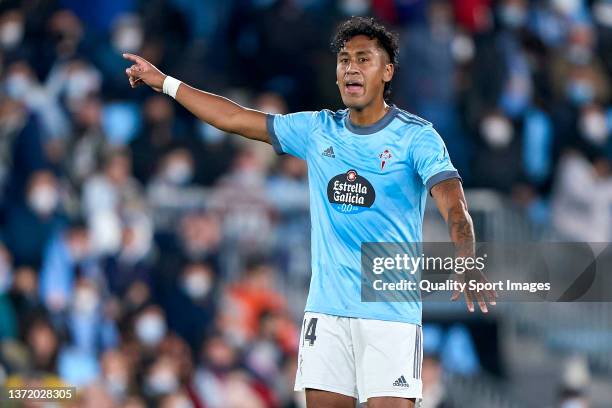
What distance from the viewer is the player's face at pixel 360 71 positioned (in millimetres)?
7352

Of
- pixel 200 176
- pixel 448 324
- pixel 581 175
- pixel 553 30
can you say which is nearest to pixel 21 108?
pixel 200 176

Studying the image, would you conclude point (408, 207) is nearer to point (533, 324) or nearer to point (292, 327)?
point (292, 327)

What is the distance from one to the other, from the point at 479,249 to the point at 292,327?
4.69m

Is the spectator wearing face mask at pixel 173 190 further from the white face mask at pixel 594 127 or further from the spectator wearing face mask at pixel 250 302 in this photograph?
the white face mask at pixel 594 127

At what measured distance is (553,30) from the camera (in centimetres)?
1738

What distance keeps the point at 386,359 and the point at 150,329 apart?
5.84m

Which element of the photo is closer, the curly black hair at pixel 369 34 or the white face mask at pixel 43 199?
the curly black hair at pixel 369 34

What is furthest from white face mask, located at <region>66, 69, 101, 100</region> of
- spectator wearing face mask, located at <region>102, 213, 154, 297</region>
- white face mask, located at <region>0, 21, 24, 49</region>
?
spectator wearing face mask, located at <region>102, 213, 154, 297</region>

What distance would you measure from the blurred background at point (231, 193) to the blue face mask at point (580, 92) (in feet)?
0.08

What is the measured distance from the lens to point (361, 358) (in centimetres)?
728

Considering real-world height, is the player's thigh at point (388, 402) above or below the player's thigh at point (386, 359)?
below

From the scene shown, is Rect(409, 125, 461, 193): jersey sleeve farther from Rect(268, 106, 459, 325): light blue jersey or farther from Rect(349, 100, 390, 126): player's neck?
Rect(349, 100, 390, 126): player's neck
